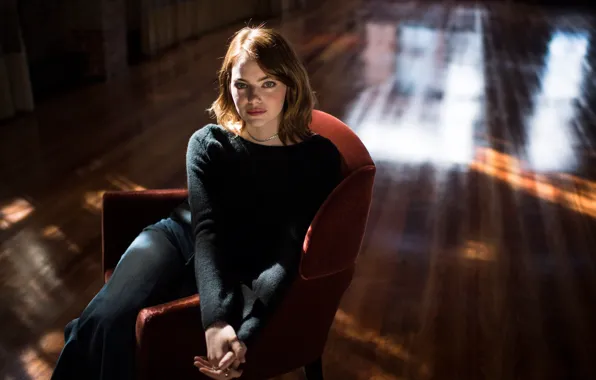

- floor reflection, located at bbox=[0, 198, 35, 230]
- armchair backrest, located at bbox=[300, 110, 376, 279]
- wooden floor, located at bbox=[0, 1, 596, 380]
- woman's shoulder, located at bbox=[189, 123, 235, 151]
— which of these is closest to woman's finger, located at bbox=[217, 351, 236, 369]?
armchair backrest, located at bbox=[300, 110, 376, 279]

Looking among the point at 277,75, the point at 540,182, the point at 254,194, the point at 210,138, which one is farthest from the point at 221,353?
the point at 540,182

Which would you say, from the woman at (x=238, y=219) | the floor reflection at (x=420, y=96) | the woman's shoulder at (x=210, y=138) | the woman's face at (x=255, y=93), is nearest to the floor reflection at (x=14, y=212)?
the woman at (x=238, y=219)

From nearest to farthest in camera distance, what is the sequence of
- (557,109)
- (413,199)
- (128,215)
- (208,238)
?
(208,238) < (128,215) < (413,199) < (557,109)

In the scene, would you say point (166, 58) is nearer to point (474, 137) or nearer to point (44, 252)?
point (474, 137)

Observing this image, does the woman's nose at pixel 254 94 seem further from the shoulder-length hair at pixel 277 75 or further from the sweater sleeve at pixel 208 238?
the sweater sleeve at pixel 208 238

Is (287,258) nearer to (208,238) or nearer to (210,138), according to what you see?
(208,238)

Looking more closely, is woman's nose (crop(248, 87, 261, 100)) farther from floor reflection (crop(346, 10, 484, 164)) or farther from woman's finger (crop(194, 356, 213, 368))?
floor reflection (crop(346, 10, 484, 164))

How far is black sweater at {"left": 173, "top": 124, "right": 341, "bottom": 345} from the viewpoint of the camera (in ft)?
5.12

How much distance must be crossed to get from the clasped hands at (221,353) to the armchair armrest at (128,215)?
51 centimetres

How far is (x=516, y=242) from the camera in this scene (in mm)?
2885

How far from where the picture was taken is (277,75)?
1.53 m

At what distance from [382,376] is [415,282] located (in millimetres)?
594

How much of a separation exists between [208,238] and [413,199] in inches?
75.3

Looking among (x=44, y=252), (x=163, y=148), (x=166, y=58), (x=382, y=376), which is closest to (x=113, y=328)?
(x=382, y=376)
